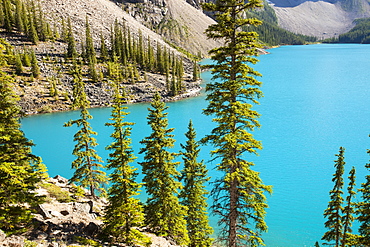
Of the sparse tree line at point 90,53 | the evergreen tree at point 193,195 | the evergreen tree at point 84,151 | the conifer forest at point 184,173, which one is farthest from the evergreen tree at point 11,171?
the sparse tree line at point 90,53

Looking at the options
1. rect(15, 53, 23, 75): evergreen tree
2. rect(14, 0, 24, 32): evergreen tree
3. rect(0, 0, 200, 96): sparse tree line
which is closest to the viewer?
rect(15, 53, 23, 75): evergreen tree

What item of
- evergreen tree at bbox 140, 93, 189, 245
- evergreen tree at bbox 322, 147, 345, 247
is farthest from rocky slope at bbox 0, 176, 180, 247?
evergreen tree at bbox 322, 147, 345, 247

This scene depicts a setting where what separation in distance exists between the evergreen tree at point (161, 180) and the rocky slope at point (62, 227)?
4.20 ft

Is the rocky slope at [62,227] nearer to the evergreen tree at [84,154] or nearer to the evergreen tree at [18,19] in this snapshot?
the evergreen tree at [84,154]

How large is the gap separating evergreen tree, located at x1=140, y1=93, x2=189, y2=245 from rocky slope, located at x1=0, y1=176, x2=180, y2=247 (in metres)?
1.28

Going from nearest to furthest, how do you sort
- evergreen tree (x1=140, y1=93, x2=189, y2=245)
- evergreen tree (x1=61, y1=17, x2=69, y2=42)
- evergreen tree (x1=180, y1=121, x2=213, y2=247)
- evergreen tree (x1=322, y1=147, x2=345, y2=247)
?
evergreen tree (x1=322, y1=147, x2=345, y2=247) → evergreen tree (x1=140, y1=93, x2=189, y2=245) → evergreen tree (x1=180, y1=121, x2=213, y2=247) → evergreen tree (x1=61, y1=17, x2=69, y2=42)

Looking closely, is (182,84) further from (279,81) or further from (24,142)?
(24,142)

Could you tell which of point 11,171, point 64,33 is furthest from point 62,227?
point 64,33

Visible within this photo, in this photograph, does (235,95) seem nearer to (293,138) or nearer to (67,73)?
(293,138)

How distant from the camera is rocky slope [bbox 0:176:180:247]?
553 inches

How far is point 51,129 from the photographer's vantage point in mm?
69000

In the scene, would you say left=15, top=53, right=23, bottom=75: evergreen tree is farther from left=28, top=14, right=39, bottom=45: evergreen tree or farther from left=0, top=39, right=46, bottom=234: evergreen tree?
left=0, top=39, right=46, bottom=234: evergreen tree

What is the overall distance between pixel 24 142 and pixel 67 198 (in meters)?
9.36

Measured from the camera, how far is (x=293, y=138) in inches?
2219
